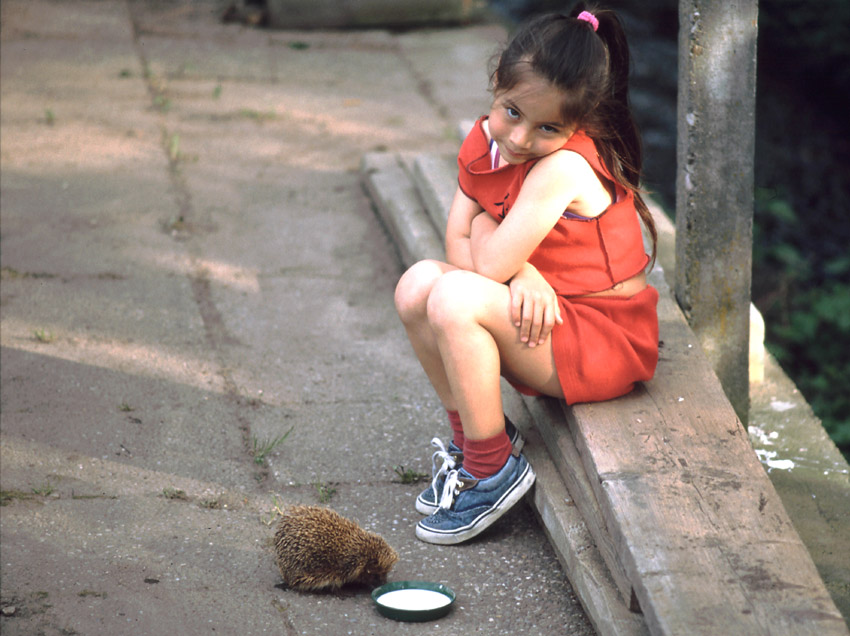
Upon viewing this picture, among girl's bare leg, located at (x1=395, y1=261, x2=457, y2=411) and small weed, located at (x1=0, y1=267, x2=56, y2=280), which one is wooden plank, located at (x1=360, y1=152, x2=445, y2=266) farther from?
small weed, located at (x1=0, y1=267, x2=56, y2=280)

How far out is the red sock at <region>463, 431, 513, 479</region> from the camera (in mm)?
2482

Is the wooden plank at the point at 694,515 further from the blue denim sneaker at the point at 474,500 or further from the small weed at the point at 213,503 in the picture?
the small weed at the point at 213,503

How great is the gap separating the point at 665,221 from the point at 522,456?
6.25 feet

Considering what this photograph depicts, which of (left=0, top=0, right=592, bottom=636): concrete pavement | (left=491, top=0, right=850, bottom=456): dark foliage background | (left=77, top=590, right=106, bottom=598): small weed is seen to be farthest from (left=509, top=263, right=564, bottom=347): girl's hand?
(left=491, top=0, right=850, bottom=456): dark foliage background

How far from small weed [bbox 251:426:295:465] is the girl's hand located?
937 millimetres

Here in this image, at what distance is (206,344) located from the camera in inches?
137

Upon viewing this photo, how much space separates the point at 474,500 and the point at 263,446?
746 millimetres

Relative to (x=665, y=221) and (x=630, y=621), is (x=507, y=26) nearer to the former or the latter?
(x=665, y=221)

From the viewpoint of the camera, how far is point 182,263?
4020 millimetres

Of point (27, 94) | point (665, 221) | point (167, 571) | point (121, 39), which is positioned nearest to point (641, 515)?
point (167, 571)

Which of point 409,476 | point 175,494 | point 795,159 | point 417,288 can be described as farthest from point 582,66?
point 795,159

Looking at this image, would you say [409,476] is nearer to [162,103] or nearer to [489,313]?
[489,313]

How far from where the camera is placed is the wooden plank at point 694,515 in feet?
6.01

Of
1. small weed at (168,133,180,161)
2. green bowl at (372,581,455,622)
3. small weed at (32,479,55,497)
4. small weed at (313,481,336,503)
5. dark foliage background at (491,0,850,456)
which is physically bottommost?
dark foliage background at (491,0,850,456)
